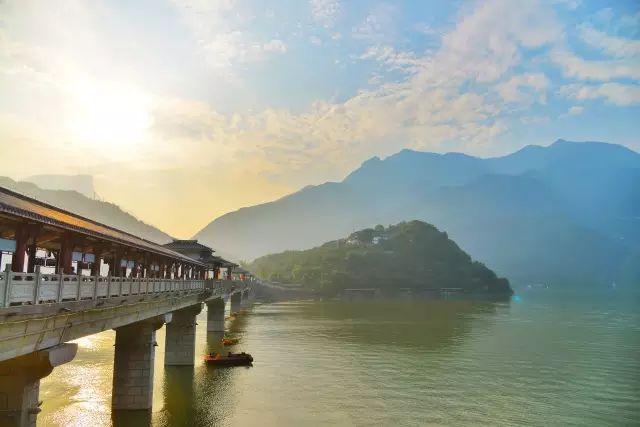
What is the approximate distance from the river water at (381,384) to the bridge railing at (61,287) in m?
11.8

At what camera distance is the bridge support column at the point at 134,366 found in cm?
3422

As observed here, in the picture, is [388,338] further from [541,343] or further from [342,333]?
[541,343]

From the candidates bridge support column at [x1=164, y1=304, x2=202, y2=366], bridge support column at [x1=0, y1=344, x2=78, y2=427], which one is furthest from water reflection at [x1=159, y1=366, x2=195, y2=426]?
bridge support column at [x1=0, y1=344, x2=78, y2=427]

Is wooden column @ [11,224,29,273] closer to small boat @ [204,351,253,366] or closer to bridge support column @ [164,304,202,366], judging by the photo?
bridge support column @ [164,304,202,366]

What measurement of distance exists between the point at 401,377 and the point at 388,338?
31.7m

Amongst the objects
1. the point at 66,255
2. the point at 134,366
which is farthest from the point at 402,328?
the point at 66,255

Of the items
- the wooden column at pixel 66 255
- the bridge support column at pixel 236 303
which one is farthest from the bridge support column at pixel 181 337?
the bridge support column at pixel 236 303

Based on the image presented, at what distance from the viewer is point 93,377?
159ft

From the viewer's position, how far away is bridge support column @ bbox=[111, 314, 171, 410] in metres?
34.2

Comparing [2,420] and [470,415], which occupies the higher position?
[2,420]

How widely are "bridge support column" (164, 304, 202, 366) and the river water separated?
1598 millimetres

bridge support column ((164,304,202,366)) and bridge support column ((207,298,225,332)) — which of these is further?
bridge support column ((207,298,225,332))

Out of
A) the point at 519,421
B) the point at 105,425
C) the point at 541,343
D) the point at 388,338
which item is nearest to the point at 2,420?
the point at 105,425

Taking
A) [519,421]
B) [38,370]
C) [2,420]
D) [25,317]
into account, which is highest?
[25,317]
